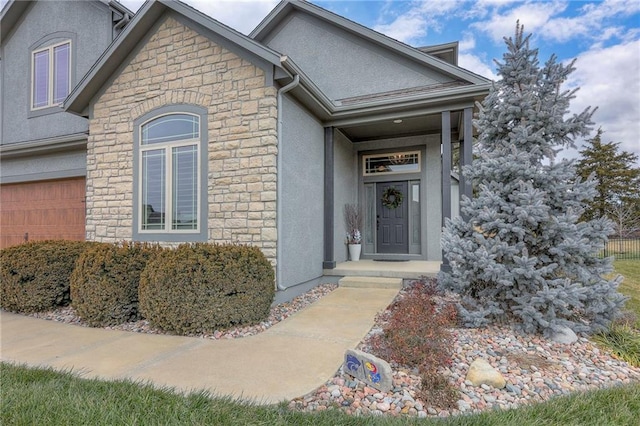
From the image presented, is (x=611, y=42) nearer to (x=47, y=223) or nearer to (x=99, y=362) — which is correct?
(x=99, y=362)

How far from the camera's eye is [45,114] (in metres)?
8.88

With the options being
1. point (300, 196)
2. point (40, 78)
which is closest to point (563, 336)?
point (300, 196)

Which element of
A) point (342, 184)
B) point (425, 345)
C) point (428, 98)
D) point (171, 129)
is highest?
point (428, 98)

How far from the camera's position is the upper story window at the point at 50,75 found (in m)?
8.70

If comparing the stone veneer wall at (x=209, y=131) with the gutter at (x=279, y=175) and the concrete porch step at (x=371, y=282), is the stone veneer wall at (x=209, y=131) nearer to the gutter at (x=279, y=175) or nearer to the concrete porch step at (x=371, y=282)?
the gutter at (x=279, y=175)

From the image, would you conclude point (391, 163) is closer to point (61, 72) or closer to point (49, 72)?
point (61, 72)

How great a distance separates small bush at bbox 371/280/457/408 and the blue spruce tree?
1.69ft

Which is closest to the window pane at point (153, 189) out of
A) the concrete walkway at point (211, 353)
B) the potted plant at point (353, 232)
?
the concrete walkway at point (211, 353)

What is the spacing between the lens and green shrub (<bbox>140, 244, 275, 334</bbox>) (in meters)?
4.22

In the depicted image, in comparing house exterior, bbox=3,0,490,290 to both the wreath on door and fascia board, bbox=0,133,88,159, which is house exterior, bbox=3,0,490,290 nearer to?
fascia board, bbox=0,133,88,159

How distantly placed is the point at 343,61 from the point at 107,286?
Result: 6712 mm

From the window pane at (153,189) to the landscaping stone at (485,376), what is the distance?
5221 millimetres

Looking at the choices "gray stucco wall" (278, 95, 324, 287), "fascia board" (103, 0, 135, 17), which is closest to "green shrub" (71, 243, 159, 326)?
"gray stucco wall" (278, 95, 324, 287)

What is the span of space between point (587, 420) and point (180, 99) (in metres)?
6.49
